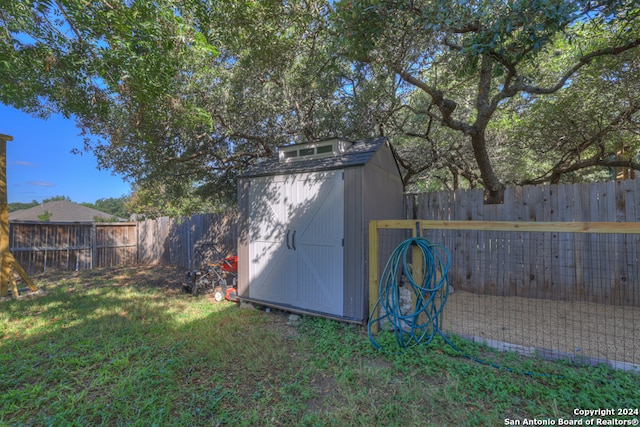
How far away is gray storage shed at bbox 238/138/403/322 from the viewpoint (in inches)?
131

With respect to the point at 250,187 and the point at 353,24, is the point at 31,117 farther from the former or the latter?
the point at 353,24

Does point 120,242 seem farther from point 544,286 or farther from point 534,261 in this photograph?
point 544,286

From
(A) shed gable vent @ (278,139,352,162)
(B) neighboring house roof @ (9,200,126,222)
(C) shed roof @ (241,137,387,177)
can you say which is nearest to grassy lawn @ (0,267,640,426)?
(C) shed roof @ (241,137,387,177)

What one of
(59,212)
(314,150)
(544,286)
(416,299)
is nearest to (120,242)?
(314,150)

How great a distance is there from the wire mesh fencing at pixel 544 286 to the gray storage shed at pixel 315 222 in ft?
1.13

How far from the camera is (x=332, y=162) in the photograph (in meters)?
3.56

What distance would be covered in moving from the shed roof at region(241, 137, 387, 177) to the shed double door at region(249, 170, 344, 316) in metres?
0.08

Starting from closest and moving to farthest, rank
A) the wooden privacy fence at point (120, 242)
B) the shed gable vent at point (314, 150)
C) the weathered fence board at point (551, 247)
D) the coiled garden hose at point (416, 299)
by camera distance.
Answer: the coiled garden hose at point (416, 299) < the weathered fence board at point (551, 247) < the shed gable vent at point (314, 150) < the wooden privacy fence at point (120, 242)

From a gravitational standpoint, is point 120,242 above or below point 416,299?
above

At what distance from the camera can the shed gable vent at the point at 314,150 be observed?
3.79 metres

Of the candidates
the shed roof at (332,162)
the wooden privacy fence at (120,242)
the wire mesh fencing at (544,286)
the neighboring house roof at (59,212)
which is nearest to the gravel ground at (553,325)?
the wire mesh fencing at (544,286)

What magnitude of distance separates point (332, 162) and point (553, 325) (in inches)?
123

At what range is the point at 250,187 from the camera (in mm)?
4258

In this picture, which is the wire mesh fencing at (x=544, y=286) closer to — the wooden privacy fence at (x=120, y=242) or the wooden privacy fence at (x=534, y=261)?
the wooden privacy fence at (x=534, y=261)
